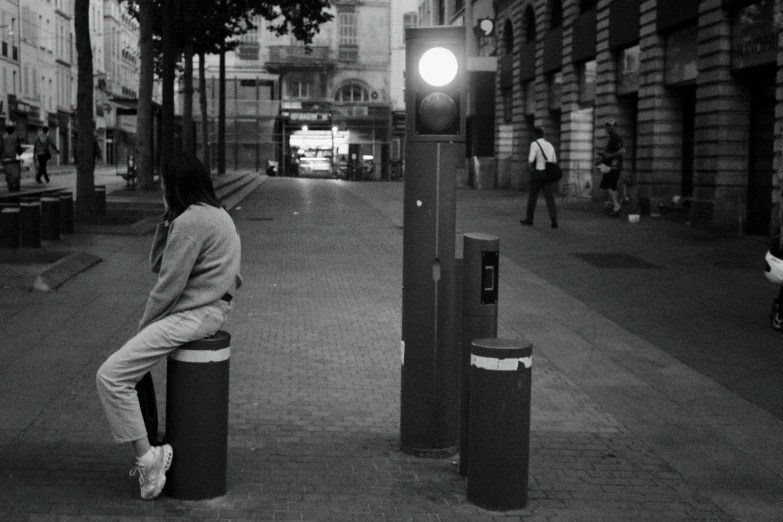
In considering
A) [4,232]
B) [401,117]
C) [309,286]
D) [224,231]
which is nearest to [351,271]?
[309,286]

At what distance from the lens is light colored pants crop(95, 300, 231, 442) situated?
18.1ft

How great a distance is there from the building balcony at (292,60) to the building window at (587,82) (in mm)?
47687

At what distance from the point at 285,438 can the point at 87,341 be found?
3290 mm

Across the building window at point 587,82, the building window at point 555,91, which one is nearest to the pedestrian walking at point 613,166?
the building window at point 587,82

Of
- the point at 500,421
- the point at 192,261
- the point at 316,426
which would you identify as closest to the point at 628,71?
the point at 316,426

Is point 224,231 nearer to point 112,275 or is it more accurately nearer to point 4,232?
point 112,275

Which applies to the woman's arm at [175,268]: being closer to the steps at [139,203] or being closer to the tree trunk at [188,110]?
the steps at [139,203]

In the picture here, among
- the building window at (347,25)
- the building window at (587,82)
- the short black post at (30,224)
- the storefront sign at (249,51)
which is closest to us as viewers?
the short black post at (30,224)

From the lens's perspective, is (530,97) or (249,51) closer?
(530,97)

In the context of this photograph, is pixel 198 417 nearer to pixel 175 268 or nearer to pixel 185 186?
pixel 175 268

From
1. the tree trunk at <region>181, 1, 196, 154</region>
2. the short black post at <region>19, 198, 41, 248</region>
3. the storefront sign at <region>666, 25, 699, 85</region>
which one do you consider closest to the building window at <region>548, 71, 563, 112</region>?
the storefront sign at <region>666, 25, 699, 85</region>

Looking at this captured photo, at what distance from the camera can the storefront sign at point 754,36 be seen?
19188mm

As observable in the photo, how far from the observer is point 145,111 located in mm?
28984

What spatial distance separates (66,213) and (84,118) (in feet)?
7.95
